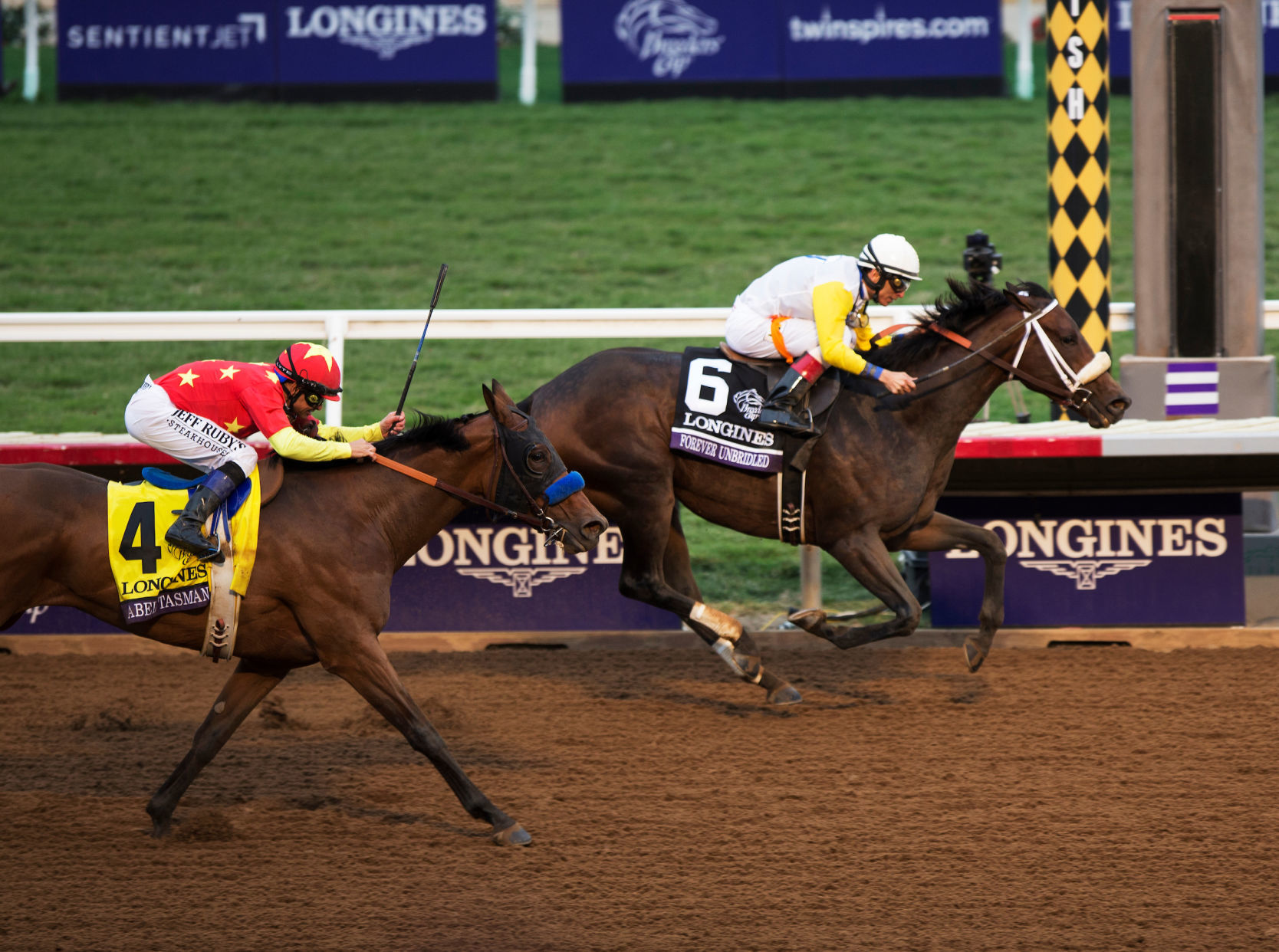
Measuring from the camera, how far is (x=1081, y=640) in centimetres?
748

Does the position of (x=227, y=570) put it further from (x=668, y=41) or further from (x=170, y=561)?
(x=668, y=41)

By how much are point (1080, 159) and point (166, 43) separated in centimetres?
1128

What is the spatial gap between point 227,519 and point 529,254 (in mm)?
10096

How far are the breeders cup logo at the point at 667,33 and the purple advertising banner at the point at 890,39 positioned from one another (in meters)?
0.85

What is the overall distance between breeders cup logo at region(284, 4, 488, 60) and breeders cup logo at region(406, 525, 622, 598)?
9720 millimetres

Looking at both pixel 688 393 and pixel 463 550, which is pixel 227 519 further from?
pixel 463 550

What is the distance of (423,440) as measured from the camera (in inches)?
204

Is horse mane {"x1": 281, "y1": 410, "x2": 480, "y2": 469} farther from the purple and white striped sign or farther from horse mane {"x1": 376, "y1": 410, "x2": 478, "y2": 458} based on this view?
the purple and white striped sign

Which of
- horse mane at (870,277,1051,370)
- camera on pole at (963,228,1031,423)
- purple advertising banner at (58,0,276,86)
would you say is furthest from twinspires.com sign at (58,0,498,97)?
horse mane at (870,277,1051,370)

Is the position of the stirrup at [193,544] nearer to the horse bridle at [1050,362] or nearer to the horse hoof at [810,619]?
the horse hoof at [810,619]

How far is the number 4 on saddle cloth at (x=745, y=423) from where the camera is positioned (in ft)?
20.5

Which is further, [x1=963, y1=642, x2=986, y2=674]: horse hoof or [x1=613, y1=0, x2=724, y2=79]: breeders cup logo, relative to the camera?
[x1=613, y1=0, x2=724, y2=79]: breeders cup logo

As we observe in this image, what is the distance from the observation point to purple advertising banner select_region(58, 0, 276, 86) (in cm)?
1574

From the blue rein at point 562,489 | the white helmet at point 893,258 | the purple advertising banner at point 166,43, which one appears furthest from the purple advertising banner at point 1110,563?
the purple advertising banner at point 166,43
